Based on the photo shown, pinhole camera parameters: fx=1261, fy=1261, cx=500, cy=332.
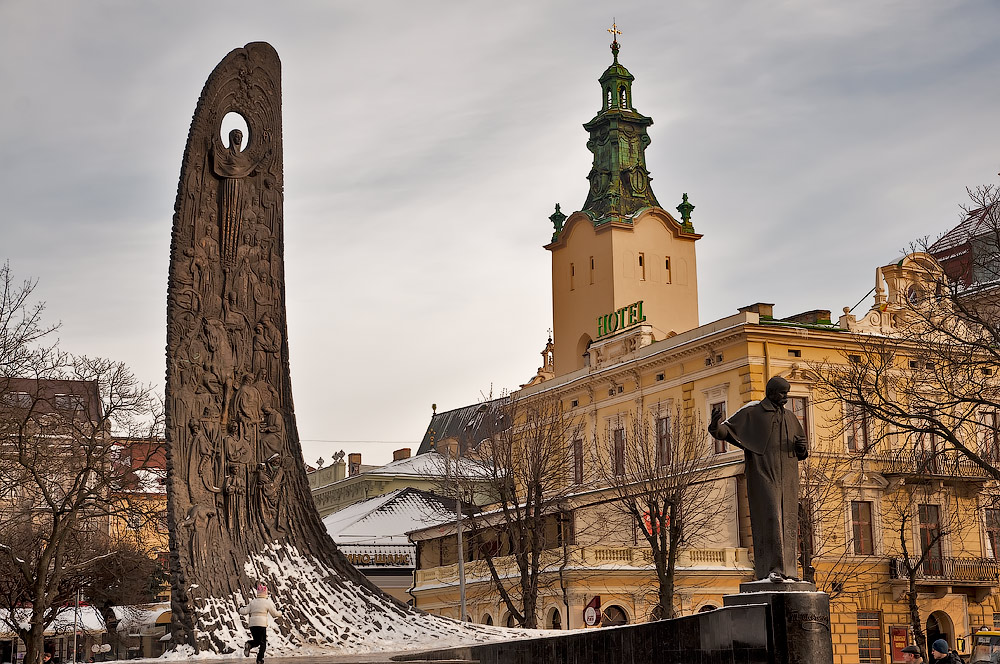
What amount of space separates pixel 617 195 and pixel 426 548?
22.6 meters

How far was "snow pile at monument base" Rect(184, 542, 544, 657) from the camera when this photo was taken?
17875 millimetres

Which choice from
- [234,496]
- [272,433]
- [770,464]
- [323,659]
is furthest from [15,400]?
[770,464]

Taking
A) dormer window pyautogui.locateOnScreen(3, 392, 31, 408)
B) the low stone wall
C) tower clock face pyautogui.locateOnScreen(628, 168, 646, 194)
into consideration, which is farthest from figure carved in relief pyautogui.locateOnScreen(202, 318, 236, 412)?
tower clock face pyautogui.locateOnScreen(628, 168, 646, 194)

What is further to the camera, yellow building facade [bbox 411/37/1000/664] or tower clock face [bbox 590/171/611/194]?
tower clock face [bbox 590/171/611/194]

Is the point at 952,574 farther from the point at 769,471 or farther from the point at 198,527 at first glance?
the point at 769,471

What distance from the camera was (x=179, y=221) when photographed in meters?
19.2

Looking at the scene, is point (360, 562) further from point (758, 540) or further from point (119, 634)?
point (758, 540)

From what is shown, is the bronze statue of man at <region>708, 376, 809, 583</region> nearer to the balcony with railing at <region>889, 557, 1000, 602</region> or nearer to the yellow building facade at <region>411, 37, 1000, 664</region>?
A: the yellow building facade at <region>411, 37, 1000, 664</region>

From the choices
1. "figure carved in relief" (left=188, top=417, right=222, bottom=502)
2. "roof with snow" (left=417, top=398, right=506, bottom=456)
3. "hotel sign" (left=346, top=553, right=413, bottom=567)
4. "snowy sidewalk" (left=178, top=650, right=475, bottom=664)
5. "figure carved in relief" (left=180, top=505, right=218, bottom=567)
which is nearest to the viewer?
"snowy sidewalk" (left=178, top=650, right=475, bottom=664)

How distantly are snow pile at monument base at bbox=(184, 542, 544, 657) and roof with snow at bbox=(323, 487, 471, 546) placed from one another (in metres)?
32.9

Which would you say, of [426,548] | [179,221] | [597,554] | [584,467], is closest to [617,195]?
[584,467]

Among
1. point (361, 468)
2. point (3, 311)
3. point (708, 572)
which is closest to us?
point (3, 311)

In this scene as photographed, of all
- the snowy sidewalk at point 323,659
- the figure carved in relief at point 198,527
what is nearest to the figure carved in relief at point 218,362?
the figure carved in relief at point 198,527

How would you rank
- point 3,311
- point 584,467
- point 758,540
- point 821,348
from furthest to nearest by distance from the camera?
point 584,467 < point 821,348 < point 3,311 < point 758,540
